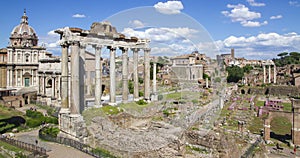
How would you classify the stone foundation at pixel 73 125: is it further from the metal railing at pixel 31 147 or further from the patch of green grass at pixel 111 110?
the patch of green grass at pixel 111 110

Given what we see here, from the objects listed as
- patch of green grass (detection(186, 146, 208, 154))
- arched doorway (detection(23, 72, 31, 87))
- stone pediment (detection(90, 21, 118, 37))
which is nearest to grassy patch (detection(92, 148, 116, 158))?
patch of green grass (detection(186, 146, 208, 154))

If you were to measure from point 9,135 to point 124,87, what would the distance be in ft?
33.8

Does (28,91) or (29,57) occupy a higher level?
(29,57)

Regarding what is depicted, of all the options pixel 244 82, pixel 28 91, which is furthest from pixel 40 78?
pixel 244 82

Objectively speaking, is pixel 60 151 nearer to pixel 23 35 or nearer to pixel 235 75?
pixel 23 35

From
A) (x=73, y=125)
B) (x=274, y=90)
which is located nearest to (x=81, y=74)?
(x=73, y=125)

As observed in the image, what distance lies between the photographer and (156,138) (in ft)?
42.2

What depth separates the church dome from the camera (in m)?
43.6

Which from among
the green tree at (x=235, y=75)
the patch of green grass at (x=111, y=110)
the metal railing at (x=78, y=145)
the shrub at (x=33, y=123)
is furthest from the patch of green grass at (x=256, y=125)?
the green tree at (x=235, y=75)

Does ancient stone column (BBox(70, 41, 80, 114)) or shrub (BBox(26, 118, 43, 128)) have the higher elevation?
ancient stone column (BBox(70, 41, 80, 114))

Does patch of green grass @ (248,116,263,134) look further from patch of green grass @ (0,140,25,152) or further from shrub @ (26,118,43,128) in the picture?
shrub @ (26,118,43,128)

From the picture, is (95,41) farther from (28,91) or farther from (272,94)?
(272,94)

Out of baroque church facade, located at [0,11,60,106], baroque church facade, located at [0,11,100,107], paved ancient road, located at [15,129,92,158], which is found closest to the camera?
paved ancient road, located at [15,129,92,158]

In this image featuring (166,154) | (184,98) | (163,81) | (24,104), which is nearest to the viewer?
(166,154)
